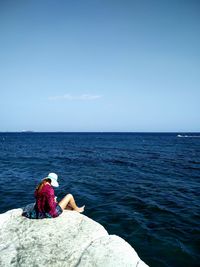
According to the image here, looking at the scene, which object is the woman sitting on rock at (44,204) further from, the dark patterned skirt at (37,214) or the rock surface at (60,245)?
the rock surface at (60,245)

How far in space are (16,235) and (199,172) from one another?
20036 mm

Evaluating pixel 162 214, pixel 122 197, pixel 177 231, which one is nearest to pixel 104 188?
pixel 122 197

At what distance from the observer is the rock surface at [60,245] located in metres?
5.29

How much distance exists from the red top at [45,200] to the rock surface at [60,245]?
35 cm

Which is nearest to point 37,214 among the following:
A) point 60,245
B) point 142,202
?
point 60,245

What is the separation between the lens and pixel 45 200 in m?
6.80

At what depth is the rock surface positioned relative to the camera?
17.3 feet

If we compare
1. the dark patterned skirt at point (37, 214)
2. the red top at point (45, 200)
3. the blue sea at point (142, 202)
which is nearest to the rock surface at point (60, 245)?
the dark patterned skirt at point (37, 214)

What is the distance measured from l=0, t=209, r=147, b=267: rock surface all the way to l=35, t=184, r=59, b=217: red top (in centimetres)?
35

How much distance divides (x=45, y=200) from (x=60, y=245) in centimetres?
153

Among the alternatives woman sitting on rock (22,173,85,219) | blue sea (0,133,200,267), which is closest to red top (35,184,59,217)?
woman sitting on rock (22,173,85,219)

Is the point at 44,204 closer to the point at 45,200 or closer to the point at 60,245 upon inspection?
the point at 45,200

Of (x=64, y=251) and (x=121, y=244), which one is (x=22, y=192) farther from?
(x=121, y=244)

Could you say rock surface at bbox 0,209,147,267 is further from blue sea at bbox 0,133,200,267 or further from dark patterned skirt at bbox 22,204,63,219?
blue sea at bbox 0,133,200,267
